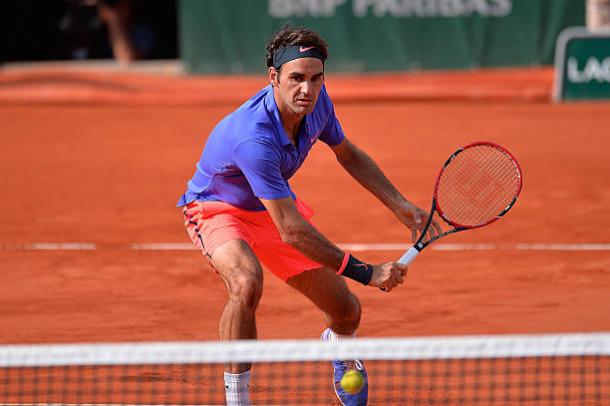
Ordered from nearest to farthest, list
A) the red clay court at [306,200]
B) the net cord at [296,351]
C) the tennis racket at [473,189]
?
the net cord at [296,351] < the tennis racket at [473,189] < the red clay court at [306,200]

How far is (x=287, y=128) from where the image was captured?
5.21 meters

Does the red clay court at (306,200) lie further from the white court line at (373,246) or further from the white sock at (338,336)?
the white sock at (338,336)

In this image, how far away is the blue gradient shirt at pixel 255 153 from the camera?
4.96 meters

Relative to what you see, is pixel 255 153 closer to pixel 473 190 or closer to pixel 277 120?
pixel 277 120

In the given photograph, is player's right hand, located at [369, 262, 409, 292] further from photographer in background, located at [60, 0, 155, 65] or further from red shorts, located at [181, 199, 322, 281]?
photographer in background, located at [60, 0, 155, 65]

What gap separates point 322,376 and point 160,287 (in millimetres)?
2174

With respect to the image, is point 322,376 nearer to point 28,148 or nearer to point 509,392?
point 509,392

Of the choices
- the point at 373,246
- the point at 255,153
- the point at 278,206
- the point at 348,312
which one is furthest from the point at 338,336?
the point at 373,246

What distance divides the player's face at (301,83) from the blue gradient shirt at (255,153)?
6.0 inches

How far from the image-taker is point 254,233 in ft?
17.8

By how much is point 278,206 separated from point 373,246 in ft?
14.0

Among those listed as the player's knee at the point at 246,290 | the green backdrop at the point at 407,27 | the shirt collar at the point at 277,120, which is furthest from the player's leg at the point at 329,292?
the green backdrop at the point at 407,27

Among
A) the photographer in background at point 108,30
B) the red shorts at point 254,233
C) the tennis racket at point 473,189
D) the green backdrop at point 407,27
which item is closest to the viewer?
the red shorts at point 254,233

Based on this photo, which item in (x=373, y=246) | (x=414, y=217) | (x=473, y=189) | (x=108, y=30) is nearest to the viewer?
(x=414, y=217)
